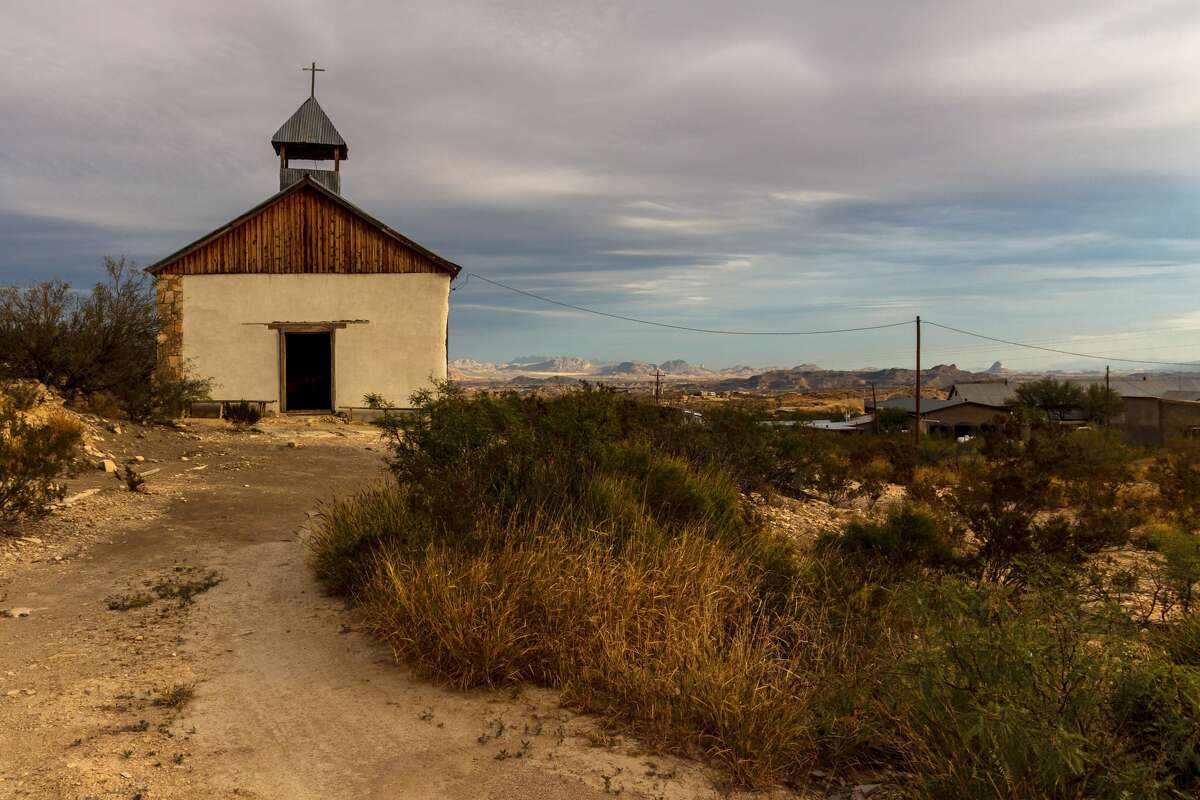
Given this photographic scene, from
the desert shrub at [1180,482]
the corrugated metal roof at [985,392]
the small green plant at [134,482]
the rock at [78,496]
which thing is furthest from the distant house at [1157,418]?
the rock at [78,496]

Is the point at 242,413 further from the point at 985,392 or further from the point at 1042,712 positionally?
the point at 985,392

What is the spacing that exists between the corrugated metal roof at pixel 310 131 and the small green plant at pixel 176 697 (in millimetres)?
20197

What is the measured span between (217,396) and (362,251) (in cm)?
511

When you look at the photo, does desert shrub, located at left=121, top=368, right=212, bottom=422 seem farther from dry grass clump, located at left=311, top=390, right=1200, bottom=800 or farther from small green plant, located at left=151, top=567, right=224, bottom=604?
small green plant, located at left=151, top=567, right=224, bottom=604

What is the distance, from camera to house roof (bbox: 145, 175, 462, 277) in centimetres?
1828

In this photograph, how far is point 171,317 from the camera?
1817cm

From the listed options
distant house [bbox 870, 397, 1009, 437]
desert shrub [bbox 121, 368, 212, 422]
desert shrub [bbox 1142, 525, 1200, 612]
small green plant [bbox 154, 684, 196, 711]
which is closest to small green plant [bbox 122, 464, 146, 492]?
desert shrub [bbox 121, 368, 212, 422]

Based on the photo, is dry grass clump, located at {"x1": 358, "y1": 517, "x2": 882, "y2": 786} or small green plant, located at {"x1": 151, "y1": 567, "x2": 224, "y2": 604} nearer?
dry grass clump, located at {"x1": 358, "y1": 517, "x2": 882, "y2": 786}

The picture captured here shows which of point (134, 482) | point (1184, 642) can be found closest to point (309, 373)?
point (134, 482)

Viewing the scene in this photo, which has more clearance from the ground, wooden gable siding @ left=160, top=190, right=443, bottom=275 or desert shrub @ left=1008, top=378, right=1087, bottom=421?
wooden gable siding @ left=160, top=190, right=443, bottom=275

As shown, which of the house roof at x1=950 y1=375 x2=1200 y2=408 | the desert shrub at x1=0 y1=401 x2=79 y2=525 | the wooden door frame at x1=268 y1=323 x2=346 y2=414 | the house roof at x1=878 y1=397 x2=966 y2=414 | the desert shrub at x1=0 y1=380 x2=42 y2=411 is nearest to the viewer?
the desert shrub at x1=0 y1=401 x2=79 y2=525

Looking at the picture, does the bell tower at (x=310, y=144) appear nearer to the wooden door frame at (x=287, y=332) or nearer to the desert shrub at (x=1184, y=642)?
the wooden door frame at (x=287, y=332)

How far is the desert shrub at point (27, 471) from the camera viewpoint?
743 cm

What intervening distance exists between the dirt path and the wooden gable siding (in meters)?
12.6
